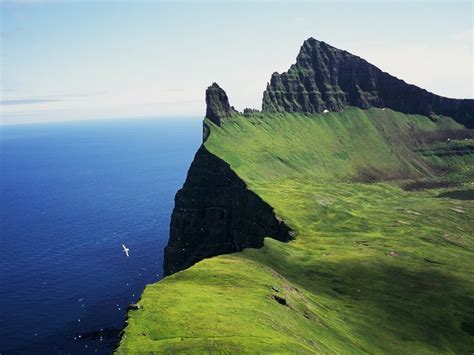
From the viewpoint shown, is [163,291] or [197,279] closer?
[163,291]

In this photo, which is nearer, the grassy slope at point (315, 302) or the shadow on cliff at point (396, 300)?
the grassy slope at point (315, 302)

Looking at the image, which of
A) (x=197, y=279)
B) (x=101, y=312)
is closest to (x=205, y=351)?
(x=197, y=279)

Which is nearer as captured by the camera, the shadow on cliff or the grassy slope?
the grassy slope

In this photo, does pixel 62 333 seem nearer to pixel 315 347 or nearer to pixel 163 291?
pixel 163 291

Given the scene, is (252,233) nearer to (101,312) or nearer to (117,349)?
(101,312)

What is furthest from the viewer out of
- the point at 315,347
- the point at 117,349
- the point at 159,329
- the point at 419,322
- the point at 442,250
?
the point at 442,250

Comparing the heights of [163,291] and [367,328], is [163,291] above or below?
above

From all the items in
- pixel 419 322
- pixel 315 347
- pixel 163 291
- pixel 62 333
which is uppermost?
pixel 163 291

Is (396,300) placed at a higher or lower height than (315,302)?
lower

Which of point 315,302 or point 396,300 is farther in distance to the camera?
point 396,300

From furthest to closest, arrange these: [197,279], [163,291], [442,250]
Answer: [442,250] < [197,279] < [163,291]
